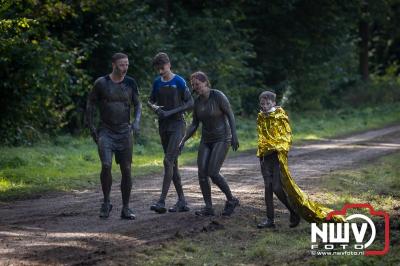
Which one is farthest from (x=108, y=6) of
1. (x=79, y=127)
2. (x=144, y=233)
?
(x=144, y=233)

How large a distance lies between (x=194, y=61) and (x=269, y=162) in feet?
63.2

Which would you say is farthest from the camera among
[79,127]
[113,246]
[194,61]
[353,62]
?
[353,62]

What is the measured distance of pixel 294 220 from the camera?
10.6m

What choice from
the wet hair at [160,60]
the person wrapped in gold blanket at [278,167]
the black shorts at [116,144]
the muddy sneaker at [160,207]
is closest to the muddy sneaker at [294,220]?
the person wrapped in gold blanket at [278,167]


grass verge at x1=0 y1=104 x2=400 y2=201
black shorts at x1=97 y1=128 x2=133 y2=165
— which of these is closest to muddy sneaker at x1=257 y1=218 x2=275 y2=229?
black shorts at x1=97 y1=128 x2=133 y2=165

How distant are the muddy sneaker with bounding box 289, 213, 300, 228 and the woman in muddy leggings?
1.09m

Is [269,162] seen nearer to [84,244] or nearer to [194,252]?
[194,252]

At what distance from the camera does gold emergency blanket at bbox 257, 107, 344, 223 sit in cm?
1038

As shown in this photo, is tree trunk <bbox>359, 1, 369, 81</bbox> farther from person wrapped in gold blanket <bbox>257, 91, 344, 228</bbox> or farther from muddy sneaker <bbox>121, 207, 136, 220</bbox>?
muddy sneaker <bbox>121, 207, 136, 220</bbox>

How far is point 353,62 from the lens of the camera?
43844 millimetres

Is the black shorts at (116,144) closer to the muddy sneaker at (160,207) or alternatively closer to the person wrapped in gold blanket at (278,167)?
the muddy sneaker at (160,207)

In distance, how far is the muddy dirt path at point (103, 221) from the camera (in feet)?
28.4

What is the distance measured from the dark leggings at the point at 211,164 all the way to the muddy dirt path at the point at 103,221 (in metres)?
0.44

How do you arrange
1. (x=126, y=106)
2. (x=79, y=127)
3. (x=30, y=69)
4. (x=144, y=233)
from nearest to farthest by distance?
(x=144, y=233) < (x=126, y=106) < (x=30, y=69) < (x=79, y=127)
